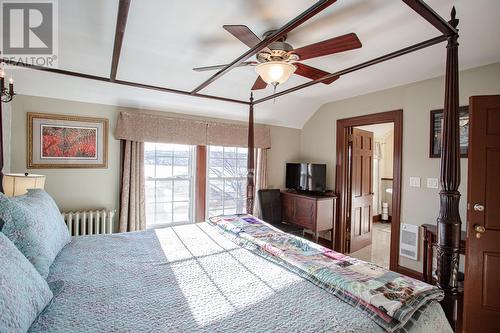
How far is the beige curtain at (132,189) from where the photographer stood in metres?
3.32

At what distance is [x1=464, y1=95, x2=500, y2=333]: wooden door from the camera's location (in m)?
1.98

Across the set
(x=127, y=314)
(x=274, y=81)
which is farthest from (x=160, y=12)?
(x=127, y=314)

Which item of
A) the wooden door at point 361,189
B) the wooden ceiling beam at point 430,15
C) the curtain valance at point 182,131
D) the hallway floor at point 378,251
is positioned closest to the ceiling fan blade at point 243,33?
the wooden ceiling beam at point 430,15

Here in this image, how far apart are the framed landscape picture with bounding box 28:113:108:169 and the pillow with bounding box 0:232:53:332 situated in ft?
7.90

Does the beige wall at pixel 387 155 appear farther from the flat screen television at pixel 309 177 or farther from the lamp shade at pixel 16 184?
the lamp shade at pixel 16 184

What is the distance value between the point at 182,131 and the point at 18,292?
298cm

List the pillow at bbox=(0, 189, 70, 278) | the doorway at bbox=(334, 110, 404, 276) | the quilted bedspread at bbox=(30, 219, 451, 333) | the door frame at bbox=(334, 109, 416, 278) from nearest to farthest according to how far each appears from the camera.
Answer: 1. the quilted bedspread at bbox=(30, 219, 451, 333)
2. the pillow at bbox=(0, 189, 70, 278)
3. the door frame at bbox=(334, 109, 416, 278)
4. the doorway at bbox=(334, 110, 404, 276)

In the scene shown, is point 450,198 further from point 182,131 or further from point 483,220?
point 182,131

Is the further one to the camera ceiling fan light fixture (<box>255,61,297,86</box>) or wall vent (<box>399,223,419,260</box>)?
wall vent (<box>399,223,419,260</box>)

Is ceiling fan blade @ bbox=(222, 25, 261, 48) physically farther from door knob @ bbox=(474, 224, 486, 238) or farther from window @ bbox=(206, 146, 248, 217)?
window @ bbox=(206, 146, 248, 217)

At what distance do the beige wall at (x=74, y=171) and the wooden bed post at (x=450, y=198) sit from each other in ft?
11.2

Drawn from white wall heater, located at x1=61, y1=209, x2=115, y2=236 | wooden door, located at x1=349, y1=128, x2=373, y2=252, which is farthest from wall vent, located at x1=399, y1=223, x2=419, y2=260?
white wall heater, located at x1=61, y1=209, x2=115, y2=236

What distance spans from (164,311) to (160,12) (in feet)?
6.02

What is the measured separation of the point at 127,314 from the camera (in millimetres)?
1012
